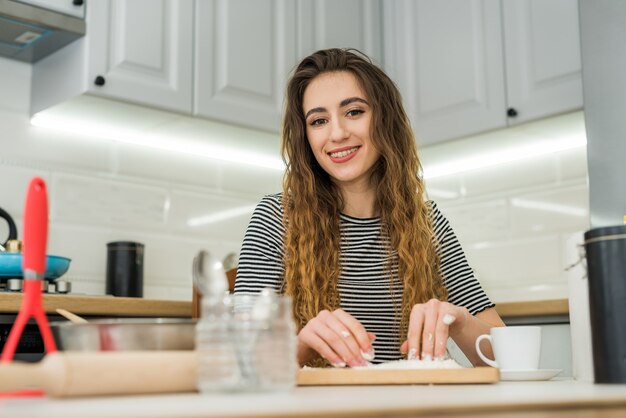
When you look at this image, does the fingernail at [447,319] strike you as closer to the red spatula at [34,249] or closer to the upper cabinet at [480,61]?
the red spatula at [34,249]

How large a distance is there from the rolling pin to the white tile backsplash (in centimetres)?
193

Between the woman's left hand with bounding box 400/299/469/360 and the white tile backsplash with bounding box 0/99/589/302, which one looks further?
the white tile backsplash with bounding box 0/99/589/302

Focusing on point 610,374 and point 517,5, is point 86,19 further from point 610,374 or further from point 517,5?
point 610,374

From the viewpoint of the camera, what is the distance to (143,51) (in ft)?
8.31

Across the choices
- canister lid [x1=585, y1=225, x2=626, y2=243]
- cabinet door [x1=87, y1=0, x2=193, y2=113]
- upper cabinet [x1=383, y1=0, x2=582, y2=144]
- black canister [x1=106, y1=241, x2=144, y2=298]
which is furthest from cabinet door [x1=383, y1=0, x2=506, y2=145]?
canister lid [x1=585, y1=225, x2=626, y2=243]

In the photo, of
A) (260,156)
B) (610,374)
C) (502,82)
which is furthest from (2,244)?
(610,374)

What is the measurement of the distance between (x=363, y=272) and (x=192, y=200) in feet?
4.36

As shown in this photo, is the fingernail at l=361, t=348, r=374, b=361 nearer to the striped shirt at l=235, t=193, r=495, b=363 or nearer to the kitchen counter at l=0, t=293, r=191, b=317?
the striped shirt at l=235, t=193, r=495, b=363

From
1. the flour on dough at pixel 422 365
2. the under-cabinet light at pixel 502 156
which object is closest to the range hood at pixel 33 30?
the under-cabinet light at pixel 502 156

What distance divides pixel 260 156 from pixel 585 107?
4.17ft

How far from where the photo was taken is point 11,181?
8.23 ft

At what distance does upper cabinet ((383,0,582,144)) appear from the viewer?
8.49 feet

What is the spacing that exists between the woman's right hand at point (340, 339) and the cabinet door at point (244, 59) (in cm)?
161

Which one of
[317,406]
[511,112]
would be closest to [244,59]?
[511,112]
